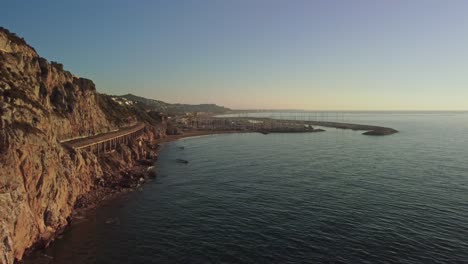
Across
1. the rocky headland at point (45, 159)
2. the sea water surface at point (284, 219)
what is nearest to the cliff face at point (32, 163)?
the rocky headland at point (45, 159)

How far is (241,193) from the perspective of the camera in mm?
52375

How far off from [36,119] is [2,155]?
1147cm

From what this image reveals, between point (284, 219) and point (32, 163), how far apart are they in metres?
30.8

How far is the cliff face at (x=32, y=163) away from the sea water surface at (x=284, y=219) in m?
3.45

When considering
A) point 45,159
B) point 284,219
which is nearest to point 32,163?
point 45,159

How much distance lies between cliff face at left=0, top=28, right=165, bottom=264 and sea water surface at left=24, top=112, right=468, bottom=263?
11.3 feet

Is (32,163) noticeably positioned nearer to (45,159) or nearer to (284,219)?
(45,159)

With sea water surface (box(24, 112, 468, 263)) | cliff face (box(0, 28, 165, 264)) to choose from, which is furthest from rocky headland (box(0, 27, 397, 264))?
sea water surface (box(24, 112, 468, 263))

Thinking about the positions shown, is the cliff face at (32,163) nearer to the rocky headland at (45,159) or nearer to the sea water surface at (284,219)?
the rocky headland at (45,159)

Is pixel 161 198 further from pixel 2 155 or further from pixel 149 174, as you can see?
pixel 2 155

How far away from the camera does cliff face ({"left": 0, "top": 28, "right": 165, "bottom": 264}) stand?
29111 millimetres

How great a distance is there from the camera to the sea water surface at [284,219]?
102 feet

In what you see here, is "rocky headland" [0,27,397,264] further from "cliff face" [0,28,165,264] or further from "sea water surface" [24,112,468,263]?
"sea water surface" [24,112,468,263]

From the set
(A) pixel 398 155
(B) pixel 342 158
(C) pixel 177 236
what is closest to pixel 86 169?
(C) pixel 177 236
